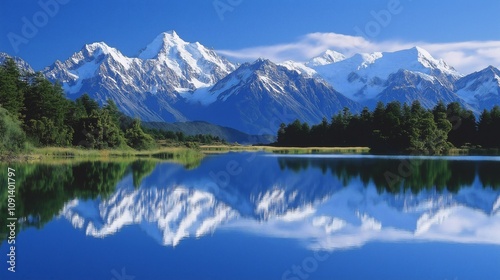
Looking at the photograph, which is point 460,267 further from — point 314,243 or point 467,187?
point 467,187

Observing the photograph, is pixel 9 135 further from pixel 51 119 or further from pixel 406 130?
pixel 406 130

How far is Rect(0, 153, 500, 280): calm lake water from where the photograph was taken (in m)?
15.2

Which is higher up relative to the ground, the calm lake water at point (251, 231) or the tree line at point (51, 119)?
the tree line at point (51, 119)

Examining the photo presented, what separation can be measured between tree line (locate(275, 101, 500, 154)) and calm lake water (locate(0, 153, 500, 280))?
64.8 m

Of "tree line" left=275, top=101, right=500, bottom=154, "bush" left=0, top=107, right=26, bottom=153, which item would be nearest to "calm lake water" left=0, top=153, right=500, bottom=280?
"bush" left=0, top=107, right=26, bottom=153

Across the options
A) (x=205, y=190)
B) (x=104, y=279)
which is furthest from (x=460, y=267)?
(x=205, y=190)

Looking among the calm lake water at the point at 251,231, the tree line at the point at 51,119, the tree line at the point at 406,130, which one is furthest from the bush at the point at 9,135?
the tree line at the point at 406,130

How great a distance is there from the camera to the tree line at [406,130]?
100 metres

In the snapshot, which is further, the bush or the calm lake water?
the bush

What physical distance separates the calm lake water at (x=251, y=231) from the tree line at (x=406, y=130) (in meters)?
64.8

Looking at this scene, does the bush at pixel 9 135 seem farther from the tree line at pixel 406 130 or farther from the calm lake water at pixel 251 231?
the tree line at pixel 406 130

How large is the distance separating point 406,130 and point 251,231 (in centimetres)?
8654

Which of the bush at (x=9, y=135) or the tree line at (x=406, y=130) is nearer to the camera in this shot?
the bush at (x=9, y=135)

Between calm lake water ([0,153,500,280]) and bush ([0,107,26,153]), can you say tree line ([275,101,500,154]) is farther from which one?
calm lake water ([0,153,500,280])
